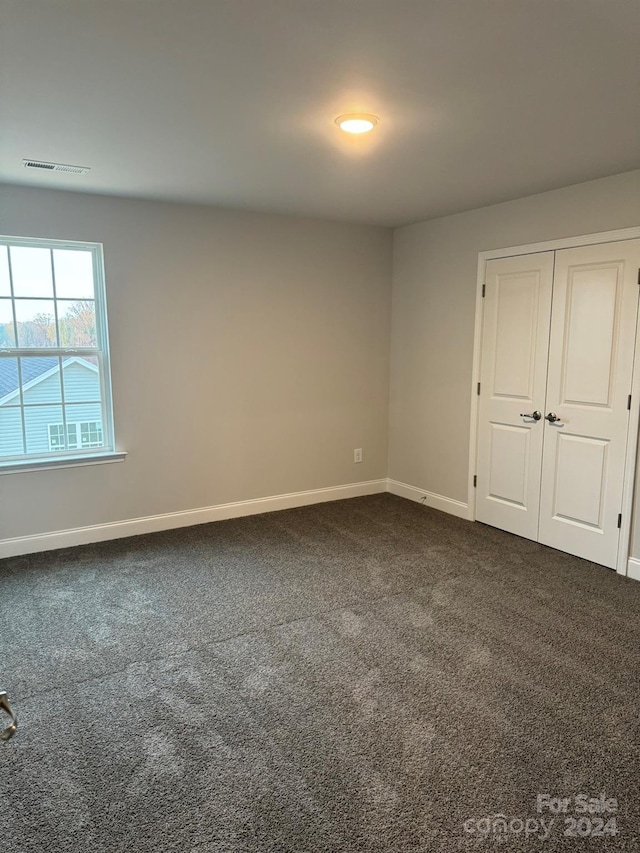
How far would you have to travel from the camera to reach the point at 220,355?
14.7 ft

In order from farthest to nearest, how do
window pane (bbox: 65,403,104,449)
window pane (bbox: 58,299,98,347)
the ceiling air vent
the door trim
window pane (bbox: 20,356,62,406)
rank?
window pane (bbox: 65,403,104,449) < window pane (bbox: 58,299,98,347) < window pane (bbox: 20,356,62,406) < the door trim < the ceiling air vent

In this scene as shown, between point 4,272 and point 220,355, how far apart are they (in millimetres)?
1565

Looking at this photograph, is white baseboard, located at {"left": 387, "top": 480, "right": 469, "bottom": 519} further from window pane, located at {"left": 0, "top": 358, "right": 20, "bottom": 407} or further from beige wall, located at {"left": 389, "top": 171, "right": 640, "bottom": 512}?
window pane, located at {"left": 0, "top": 358, "right": 20, "bottom": 407}

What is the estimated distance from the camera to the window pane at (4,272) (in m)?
Answer: 3.75

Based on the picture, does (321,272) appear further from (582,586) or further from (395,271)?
(582,586)

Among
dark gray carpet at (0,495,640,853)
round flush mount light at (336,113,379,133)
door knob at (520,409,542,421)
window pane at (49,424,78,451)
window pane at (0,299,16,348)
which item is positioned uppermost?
round flush mount light at (336,113,379,133)

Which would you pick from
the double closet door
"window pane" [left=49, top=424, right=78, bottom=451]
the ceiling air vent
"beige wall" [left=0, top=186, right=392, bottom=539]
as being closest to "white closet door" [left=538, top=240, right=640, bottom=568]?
the double closet door

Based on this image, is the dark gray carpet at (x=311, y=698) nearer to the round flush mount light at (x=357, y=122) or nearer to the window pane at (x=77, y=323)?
the window pane at (x=77, y=323)

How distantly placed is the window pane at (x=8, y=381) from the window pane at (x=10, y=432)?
61 mm

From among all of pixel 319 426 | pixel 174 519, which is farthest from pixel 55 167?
pixel 319 426

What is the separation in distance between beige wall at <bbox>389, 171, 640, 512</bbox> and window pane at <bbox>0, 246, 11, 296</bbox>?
314 centimetres

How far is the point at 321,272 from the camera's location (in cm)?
487

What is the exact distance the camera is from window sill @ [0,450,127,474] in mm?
3811

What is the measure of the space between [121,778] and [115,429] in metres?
2.66
